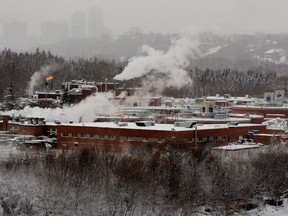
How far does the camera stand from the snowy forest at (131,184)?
39.1 metres

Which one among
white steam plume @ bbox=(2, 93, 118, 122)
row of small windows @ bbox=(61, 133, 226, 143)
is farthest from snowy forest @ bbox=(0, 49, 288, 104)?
row of small windows @ bbox=(61, 133, 226, 143)

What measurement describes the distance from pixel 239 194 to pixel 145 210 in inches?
344

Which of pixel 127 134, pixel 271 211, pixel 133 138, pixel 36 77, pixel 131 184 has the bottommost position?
pixel 271 211

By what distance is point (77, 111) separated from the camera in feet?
217

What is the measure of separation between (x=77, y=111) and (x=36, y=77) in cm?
5661

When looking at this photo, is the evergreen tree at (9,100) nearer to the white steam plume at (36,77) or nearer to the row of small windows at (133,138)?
the white steam plume at (36,77)

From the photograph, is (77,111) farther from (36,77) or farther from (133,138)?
(36,77)

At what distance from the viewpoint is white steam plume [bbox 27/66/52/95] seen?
11441 cm

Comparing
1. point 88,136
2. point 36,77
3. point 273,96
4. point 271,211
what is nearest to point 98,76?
point 36,77

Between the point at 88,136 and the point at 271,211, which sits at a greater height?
the point at 88,136

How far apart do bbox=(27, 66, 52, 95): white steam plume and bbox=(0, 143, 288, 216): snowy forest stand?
219ft

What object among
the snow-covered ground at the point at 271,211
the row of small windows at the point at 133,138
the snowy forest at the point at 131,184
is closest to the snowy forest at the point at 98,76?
the row of small windows at the point at 133,138

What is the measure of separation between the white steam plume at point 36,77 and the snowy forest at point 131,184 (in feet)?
219

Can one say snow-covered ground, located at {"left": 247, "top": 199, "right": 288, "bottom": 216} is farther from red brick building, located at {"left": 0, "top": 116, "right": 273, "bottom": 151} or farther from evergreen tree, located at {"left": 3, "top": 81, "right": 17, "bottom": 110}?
evergreen tree, located at {"left": 3, "top": 81, "right": 17, "bottom": 110}
